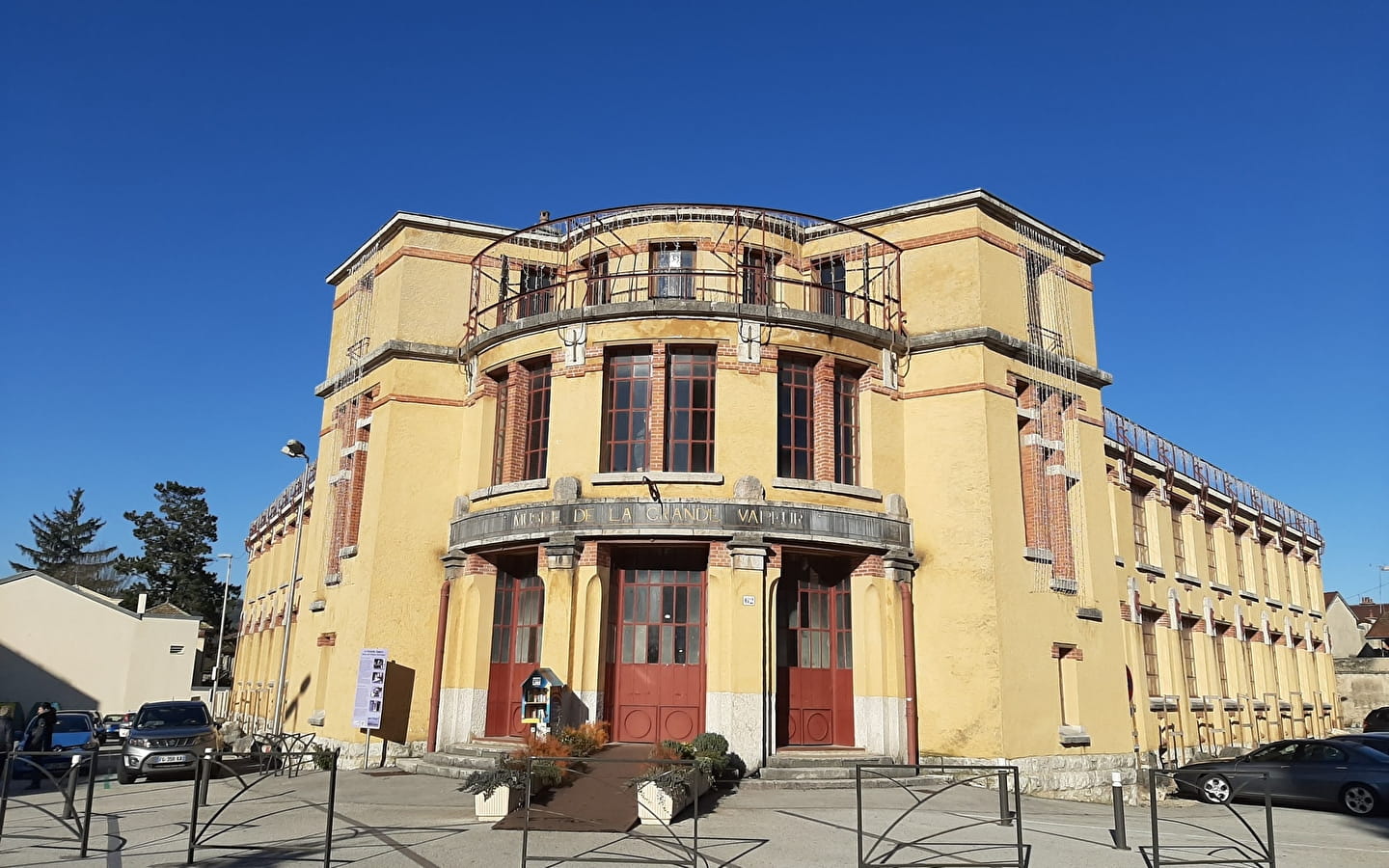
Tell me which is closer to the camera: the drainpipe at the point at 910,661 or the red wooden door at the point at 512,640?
the drainpipe at the point at 910,661

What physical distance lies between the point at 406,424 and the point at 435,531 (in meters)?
2.45

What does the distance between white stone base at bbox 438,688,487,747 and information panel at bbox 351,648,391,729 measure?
1284 mm

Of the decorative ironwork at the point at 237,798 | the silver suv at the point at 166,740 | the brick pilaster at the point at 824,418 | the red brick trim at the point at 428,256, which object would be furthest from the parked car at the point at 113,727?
the brick pilaster at the point at 824,418

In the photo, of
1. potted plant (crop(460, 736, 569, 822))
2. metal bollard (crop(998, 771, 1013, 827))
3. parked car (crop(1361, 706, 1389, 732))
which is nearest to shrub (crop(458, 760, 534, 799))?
potted plant (crop(460, 736, 569, 822))

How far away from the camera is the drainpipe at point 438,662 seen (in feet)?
64.0

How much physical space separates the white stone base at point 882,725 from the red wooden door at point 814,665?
240 mm

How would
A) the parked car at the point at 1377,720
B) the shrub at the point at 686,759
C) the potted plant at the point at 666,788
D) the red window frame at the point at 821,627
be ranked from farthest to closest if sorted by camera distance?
1. the parked car at the point at 1377,720
2. the red window frame at the point at 821,627
3. the shrub at the point at 686,759
4. the potted plant at the point at 666,788

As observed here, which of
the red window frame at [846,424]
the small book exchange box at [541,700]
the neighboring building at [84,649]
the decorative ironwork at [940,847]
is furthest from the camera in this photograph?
the neighboring building at [84,649]

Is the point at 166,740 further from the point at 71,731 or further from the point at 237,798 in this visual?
the point at 237,798

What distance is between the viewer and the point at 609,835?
478 inches

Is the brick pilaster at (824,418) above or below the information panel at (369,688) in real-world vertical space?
above

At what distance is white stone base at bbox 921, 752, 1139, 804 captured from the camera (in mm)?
18234

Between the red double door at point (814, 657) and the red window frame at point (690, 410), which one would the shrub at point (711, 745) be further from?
the red window frame at point (690, 410)

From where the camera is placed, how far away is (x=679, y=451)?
62.4 ft
